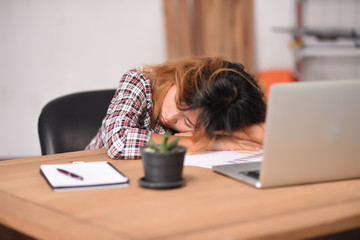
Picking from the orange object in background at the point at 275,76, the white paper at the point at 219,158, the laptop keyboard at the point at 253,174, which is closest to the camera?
the laptop keyboard at the point at 253,174

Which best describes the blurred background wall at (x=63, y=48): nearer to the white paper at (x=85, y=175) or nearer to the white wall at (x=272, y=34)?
the white wall at (x=272, y=34)

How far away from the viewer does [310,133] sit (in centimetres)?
91

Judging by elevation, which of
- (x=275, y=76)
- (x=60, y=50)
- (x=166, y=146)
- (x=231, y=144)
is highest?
(x=60, y=50)

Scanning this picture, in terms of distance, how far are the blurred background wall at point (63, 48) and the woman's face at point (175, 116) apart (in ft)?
5.97

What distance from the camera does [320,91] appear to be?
889 mm

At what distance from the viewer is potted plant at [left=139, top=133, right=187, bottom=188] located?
3.03ft

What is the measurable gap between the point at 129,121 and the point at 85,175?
0.38m

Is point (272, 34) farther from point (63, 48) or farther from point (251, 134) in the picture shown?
point (251, 134)

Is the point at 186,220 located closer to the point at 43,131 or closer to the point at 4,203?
the point at 4,203

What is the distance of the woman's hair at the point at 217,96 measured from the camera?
132 centimetres

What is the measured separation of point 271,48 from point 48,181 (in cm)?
315

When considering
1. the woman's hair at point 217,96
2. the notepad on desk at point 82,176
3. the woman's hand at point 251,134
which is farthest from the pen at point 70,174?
the woman's hand at point 251,134

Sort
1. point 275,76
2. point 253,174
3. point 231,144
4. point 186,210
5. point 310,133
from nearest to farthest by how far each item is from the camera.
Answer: point 186,210, point 310,133, point 253,174, point 231,144, point 275,76

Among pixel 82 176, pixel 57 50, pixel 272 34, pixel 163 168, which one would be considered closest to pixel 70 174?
pixel 82 176
